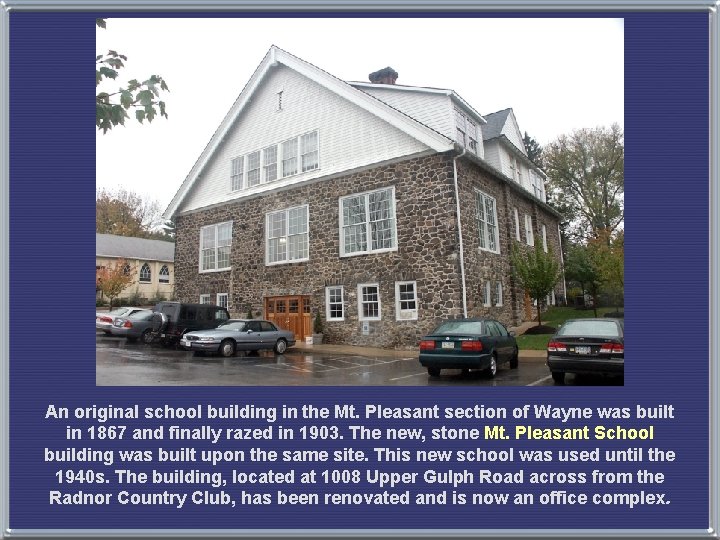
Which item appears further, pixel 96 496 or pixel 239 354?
pixel 239 354

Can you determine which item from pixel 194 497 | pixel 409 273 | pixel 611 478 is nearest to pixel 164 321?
pixel 409 273

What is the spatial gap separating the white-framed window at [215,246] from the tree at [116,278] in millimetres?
6828

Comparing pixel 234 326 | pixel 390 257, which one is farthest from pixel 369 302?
pixel 234 326

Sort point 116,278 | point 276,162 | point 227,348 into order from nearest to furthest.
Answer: point 116,278 < point 227,348 < point 276,162

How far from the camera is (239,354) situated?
581 inches

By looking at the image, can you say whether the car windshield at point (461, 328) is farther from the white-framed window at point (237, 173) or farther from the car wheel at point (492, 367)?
the white-framed window at point (237, 173)

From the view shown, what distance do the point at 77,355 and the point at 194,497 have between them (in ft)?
6.78

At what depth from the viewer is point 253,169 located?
20.6 meters

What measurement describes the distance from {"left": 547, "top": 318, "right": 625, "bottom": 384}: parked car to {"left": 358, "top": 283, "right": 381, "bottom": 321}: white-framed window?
7.95m

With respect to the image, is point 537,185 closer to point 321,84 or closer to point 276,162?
point 321,84

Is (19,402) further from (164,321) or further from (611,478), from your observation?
(164,321)

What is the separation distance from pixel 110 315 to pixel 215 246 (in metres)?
8.43

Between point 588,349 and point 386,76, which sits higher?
point 386,76
